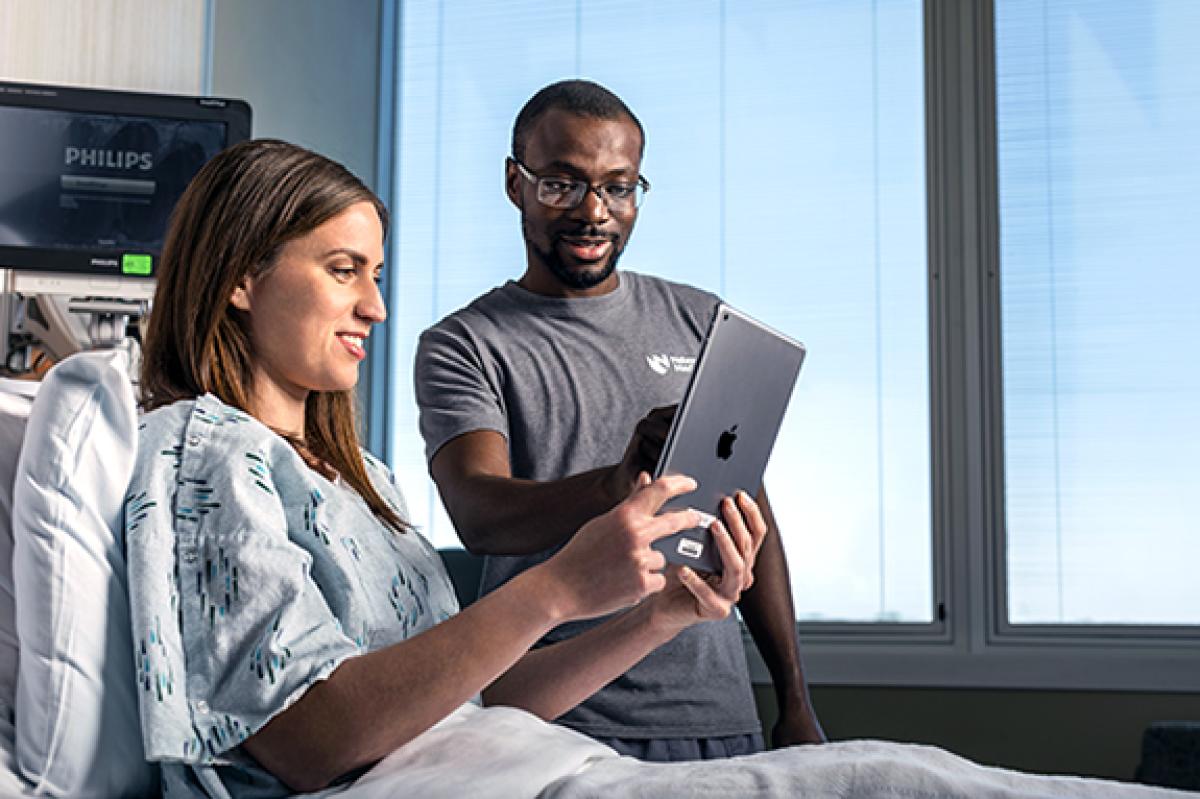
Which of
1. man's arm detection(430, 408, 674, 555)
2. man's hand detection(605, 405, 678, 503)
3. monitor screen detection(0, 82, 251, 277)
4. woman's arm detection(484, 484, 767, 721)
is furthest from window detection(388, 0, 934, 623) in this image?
woman's arm detection(484, 484, 767, 721)

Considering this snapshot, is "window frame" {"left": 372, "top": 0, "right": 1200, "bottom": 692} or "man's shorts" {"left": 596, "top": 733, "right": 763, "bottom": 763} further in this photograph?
"window frame" {"left": 372, "top": 0, "right": 1200, "bottom": 692}

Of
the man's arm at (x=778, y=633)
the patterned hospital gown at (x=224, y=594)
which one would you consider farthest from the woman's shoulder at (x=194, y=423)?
the man's arm at (x=778, y=633)

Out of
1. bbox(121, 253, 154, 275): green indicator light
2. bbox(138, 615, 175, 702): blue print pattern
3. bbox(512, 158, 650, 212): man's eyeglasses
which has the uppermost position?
bbox(512, 158, 650, 212): man's eyeglasses

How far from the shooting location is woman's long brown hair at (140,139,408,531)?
116cm

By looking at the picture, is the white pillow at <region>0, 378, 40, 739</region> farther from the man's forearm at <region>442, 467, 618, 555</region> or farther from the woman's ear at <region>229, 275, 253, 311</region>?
the man's forearm at <region>442, 467, 618, 555</region>

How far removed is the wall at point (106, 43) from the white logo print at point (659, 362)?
1.45m

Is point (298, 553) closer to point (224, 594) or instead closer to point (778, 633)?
point (224, 594)

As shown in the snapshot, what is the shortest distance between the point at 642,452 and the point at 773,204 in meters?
1.98

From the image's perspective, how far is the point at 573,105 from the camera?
1.82m

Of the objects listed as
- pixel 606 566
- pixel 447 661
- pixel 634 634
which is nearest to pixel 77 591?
pixel 447 661

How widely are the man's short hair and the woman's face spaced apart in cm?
66

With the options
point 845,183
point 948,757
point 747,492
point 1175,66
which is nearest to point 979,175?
point 845,183

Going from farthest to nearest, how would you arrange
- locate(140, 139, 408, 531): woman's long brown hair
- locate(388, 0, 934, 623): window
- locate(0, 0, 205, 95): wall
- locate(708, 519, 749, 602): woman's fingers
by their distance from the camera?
locate(388, 0, 934, 623): window
locate(0, 0, 205, 95): wall
locate(708, 519, 749, 602): woman's fingers
locate(140, 139, 408, 531): woman's long brown hair

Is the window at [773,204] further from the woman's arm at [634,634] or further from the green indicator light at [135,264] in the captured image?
the woman's arm at [634,634]
